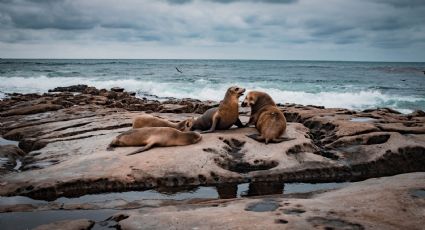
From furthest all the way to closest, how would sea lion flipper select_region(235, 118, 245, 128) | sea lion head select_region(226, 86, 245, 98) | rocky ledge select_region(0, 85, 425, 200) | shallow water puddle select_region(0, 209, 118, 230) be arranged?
sea lion head select_region(226, 86, 245, 98) → sea lion flipper select_region(235, 118, 245, 128) → rocky ledge select_region(0, 85, 425, 200) → shallow water puddle select_region(0, 209, 118, 230)

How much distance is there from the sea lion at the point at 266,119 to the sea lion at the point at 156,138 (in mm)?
1336

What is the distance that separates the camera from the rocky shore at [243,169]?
13.9 ft

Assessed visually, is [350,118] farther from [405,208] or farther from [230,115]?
[405,208]

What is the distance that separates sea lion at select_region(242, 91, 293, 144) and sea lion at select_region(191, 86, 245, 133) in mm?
294

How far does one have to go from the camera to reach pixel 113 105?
53.3ft

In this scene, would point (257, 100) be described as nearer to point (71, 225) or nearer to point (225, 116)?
point (225, 116)

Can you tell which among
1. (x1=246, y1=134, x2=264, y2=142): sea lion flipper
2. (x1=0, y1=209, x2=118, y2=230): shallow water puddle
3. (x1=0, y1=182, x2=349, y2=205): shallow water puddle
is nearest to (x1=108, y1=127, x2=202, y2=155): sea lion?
(x1=246, y1=134, x2=264, y2=142): sea lion flipper

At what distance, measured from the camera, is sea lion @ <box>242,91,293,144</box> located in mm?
8169

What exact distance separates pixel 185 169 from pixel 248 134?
243cm

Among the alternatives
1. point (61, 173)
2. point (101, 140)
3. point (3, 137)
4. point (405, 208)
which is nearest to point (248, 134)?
point (101, 140)

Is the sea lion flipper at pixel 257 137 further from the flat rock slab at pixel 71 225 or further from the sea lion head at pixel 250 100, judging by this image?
the flat rock slab at pixel 71 225

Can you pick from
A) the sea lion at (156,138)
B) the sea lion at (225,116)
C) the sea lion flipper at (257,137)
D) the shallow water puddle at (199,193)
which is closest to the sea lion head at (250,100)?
the sea lion at (225,116)

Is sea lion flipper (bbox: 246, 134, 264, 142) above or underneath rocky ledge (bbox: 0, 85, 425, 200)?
above

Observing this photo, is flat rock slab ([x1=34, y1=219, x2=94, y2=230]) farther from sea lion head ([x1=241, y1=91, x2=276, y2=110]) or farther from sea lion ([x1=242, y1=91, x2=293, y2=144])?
sea lion head ([x1=241, y1=91, x2=276, y2=110])
